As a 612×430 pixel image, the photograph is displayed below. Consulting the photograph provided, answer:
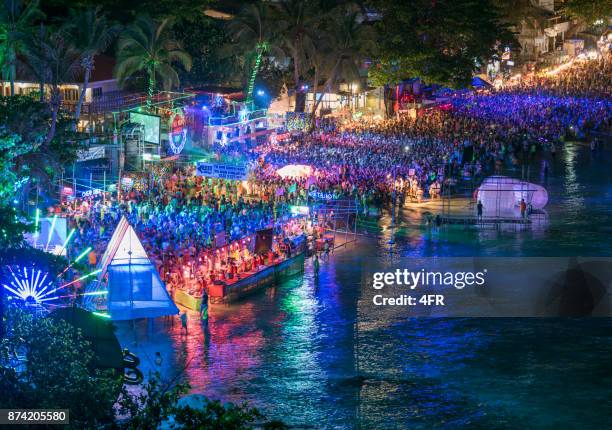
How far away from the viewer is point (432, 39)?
75.2 metres

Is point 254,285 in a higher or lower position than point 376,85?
lower

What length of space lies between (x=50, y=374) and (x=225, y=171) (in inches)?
1126

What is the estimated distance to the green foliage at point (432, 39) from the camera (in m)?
71.1

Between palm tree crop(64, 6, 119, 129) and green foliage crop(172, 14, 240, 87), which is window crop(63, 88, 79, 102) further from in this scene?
green foliage crop(172, 14, 240, 87)

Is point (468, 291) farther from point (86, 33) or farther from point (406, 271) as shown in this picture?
point (86, 33)

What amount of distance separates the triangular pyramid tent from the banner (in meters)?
13.4

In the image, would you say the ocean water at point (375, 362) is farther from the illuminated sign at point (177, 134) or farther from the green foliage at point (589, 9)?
the green foliage at point (589, 9)

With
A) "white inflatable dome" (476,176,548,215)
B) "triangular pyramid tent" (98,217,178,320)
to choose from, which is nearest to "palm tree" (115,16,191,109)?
"white inflatable dome" (476,176,548,215)

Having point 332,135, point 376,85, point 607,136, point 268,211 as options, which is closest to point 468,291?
point 268,211

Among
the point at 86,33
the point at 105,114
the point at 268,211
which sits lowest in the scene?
the point at 268,211

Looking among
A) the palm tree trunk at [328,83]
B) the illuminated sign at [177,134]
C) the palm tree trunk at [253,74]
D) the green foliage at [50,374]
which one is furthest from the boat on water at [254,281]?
the palm tree trunk at [328,83]

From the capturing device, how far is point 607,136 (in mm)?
75062

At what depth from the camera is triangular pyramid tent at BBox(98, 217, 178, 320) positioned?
28641 mm

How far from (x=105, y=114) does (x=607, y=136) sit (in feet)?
130
